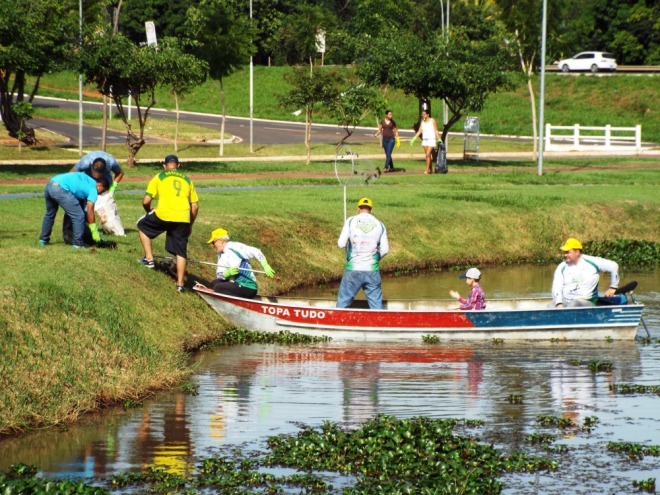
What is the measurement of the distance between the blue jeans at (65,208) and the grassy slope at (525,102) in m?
49.3

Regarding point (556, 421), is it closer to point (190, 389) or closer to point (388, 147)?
point (190, 389)

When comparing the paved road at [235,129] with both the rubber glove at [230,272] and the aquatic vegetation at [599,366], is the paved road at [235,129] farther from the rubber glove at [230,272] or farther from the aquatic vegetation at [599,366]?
the aquatic vegetation at [599,366]

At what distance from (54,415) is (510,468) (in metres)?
5.50

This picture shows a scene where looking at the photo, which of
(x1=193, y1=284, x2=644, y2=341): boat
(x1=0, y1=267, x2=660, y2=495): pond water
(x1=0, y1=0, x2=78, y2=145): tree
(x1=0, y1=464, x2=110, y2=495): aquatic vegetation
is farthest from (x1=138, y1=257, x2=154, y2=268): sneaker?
(x1=0, y1=0, x2=78, y2=145): tree

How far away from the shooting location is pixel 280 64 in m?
87.7

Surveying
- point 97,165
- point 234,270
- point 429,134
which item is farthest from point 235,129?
point 234,270

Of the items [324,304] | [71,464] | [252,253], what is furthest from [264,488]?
[324,304]

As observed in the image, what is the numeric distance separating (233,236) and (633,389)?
34.7ft

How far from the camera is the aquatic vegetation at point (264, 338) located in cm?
1884

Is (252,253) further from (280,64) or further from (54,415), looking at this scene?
(280,64)

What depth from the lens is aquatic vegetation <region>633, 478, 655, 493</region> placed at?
1130 centimetres

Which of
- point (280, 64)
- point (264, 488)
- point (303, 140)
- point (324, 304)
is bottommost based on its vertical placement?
point (264, 488)

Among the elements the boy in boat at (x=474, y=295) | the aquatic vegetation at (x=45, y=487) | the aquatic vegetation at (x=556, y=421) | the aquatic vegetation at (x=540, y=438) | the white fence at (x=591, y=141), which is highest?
the white fence at (x=591, y=141)

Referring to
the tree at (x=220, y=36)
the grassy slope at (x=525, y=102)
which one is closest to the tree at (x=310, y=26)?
the grassy slope at (x=525, y=102)
